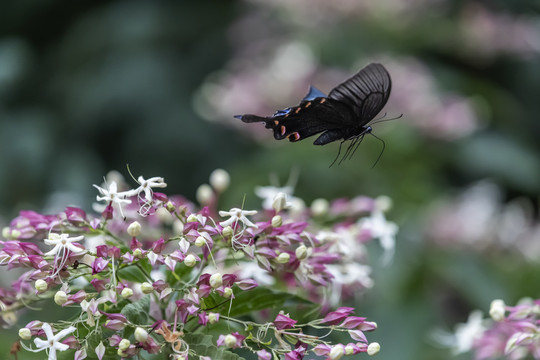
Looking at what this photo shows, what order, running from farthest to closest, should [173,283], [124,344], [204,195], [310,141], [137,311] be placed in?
[310,141] < [204,195] < [173,283] < [137,311] < [124,344]

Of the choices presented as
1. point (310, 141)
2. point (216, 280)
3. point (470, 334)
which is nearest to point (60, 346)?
point (216, 280)

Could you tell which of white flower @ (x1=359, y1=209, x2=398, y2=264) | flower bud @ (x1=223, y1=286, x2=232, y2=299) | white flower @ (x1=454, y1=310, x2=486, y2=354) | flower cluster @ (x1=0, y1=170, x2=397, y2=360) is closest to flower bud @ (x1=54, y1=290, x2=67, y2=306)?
flower cluster @ (x1=0, y1=170, x2=397, y2=360)

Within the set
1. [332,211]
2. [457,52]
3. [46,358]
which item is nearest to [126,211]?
[46,358]

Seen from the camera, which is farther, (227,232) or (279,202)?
(279,202)

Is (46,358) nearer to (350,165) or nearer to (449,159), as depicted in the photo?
(350,165)

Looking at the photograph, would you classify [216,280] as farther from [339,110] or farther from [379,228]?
[379,228]
